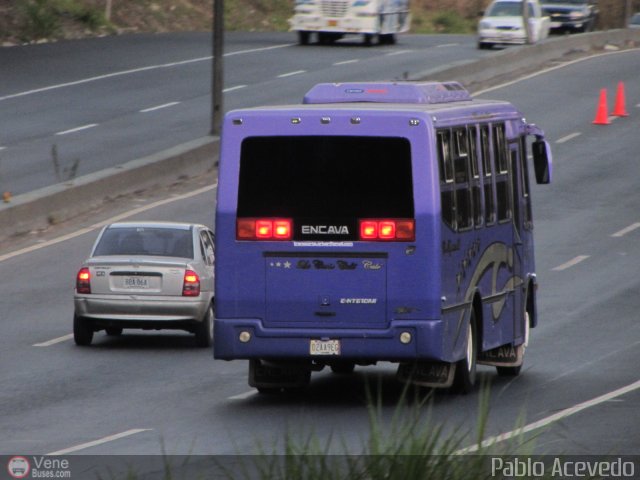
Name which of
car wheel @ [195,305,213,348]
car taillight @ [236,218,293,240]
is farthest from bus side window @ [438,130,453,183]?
car wheel @ [195,305,213,348]

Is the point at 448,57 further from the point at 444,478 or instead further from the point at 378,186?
the point at 444,478

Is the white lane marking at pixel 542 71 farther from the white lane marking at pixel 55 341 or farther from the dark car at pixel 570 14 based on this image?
the white lane marking at pixel 55 341

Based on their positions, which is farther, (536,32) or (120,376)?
(536,32)

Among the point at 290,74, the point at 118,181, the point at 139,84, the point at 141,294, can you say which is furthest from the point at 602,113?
the point at 141,294

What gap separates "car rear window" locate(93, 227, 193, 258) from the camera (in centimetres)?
2086

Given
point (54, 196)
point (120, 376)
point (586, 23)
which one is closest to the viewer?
point (120, 376)

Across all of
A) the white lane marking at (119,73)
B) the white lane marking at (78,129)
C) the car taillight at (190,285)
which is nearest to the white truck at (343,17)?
the white lane marking at (119,73)

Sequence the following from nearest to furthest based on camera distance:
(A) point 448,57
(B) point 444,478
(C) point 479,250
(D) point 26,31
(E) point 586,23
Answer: (B) point 444,478, (C) point 479,250, (A) point 448,57, (D) point 26,31, (E) point 586,23

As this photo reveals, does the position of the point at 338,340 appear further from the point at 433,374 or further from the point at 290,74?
the point at 290,74

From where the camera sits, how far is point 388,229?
15.3m

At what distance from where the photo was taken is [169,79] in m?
48.7

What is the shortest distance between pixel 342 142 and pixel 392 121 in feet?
1.75

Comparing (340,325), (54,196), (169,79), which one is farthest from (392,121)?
(169,79)

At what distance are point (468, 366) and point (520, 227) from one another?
2.49 metres
